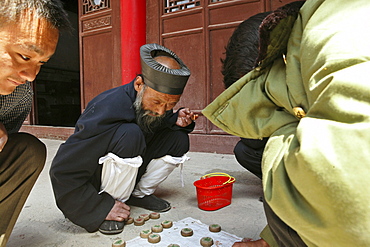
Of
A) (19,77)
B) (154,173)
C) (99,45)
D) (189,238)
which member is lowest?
(189,238)

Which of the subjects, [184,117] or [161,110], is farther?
[184,117]

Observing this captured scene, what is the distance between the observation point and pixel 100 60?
16.7 ft

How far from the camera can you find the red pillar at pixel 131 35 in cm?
400

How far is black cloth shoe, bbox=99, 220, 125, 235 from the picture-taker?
5.37 feet

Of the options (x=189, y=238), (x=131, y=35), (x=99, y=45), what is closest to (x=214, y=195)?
(x=189, y=238)

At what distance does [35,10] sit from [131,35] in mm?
3147

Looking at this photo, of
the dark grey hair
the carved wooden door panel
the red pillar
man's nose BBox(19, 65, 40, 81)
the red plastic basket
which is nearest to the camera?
the dark grey hair

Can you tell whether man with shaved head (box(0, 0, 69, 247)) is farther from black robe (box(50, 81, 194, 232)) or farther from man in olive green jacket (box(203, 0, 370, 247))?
man in olive green jacket (box(203, 0, 370, 247))

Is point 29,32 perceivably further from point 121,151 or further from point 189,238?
point 189,238

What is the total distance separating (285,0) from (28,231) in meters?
3.46

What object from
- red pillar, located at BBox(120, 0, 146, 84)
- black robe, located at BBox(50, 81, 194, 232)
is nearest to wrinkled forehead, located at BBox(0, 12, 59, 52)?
black robe, located at BBox(50, 81, 194, 232)

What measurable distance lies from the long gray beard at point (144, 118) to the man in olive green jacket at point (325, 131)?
1.18 metres

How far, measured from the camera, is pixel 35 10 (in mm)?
1011

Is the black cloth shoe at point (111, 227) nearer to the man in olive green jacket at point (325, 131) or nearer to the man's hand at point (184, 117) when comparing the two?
the man's hand at point (184, 117)
